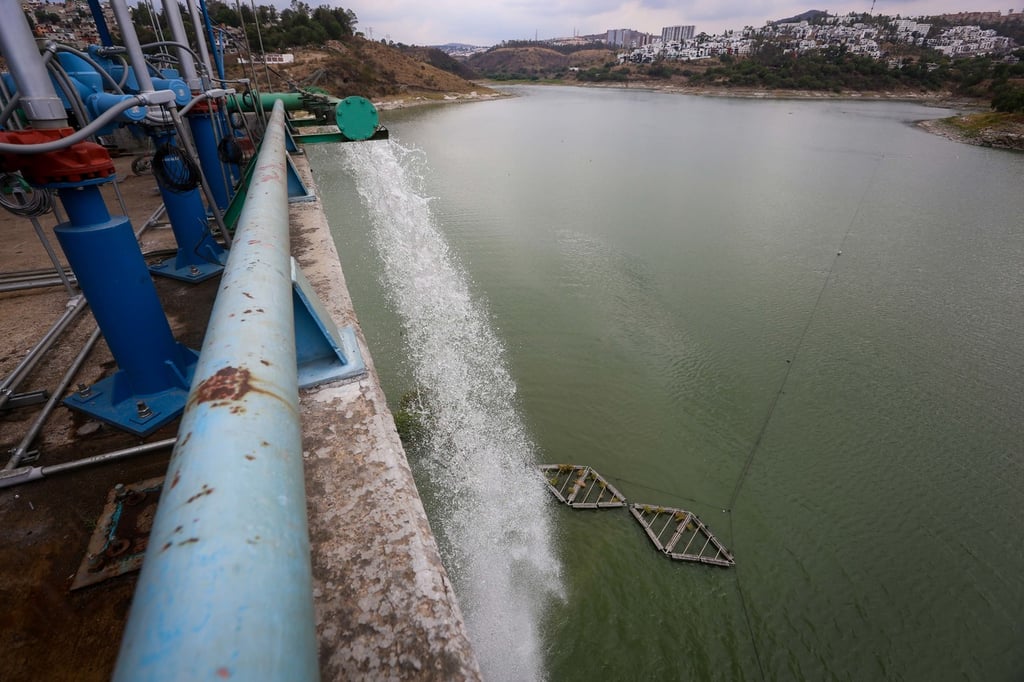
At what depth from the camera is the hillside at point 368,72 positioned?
43438mm

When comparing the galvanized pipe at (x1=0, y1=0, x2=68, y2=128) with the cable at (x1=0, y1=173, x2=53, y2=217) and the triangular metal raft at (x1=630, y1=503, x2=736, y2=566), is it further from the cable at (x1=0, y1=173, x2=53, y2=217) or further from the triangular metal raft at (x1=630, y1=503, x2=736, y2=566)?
the triangular metal raft at (x1=630, y1=503, x2=736, y2=566)

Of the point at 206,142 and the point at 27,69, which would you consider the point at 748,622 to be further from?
the point at 206,142

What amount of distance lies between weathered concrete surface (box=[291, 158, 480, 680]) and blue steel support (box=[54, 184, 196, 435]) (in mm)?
1061

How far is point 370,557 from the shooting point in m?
1.54

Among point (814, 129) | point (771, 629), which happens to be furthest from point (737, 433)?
point (814, 129)

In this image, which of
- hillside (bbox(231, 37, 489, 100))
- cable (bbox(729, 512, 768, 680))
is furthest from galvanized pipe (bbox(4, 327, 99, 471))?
hillside (bbox(231, 37, 489, 100))

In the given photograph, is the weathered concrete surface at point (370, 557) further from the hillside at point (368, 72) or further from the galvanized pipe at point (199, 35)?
the hillside at point (368, 72)

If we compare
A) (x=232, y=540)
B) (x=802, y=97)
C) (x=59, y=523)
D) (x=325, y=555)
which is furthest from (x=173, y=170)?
(x=802, y=97)

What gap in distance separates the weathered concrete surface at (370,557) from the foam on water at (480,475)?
143 inches

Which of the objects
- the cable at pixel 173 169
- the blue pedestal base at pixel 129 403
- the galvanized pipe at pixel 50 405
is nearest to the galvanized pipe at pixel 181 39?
the cable at pixel 173 169

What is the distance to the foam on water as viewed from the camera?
490 centimetres

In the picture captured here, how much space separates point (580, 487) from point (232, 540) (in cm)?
587

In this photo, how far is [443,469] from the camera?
632 centimetres

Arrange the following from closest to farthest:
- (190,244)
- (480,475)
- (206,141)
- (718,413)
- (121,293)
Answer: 1. (121,293)
2. (190,244)
3. (206,141)
4. (480,475)
5. (718,413)
